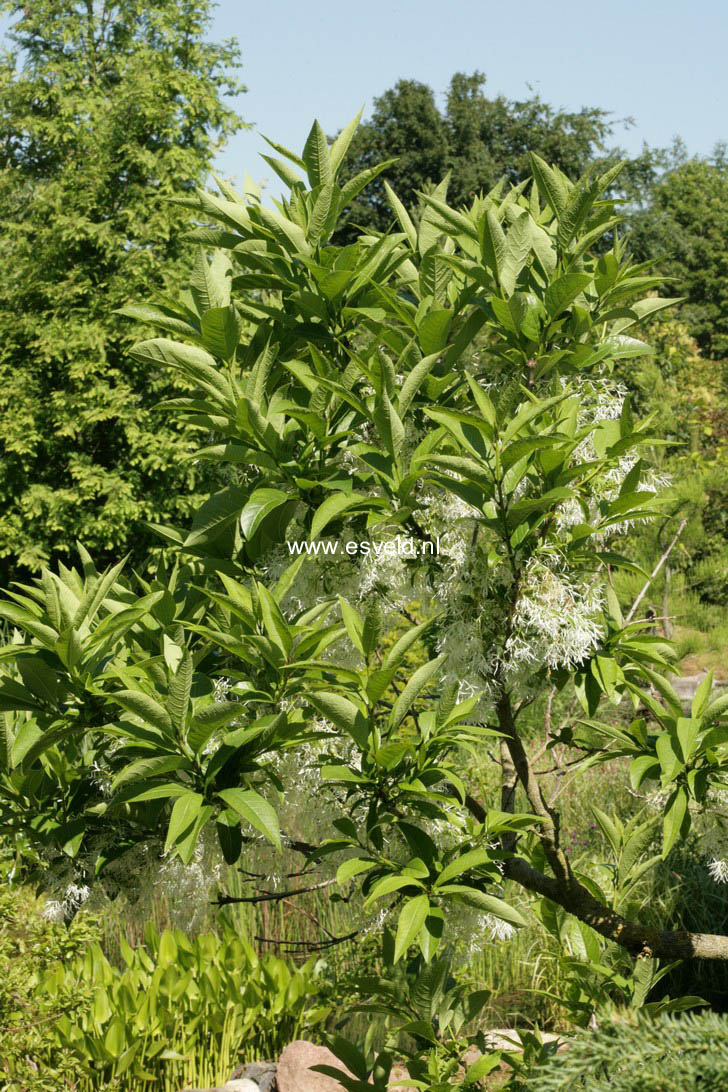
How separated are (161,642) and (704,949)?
4.19 ft

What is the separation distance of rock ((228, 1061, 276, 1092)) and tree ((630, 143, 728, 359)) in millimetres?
24262

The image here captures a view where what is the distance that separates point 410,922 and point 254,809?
0.98 ft

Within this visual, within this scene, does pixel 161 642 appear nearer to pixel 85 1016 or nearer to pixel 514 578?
pixel 514 578

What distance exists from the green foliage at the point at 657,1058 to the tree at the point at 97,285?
25.6 ft

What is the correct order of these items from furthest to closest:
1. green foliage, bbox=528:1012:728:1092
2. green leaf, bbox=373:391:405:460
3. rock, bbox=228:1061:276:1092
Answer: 1. rock, bbox=228:1061:276:1092
2. green leaf, bbox=373:391:405:460
3. green foliage, bbox=528:1012:728:1092

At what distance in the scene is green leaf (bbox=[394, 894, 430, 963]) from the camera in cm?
144

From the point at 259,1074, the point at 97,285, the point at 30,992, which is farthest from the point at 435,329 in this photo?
the point at 97,285

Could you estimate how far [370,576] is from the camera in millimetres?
1690

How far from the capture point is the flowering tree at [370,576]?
1543 mm

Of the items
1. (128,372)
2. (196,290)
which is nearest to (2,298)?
(128,372)

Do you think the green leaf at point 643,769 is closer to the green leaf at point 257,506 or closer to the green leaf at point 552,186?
the green leaf at point 257,506

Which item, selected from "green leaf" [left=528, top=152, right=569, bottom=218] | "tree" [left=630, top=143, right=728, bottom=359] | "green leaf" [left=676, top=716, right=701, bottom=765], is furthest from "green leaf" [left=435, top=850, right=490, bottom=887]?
"tree" [left=630, top=143, right=728, bottom=359]

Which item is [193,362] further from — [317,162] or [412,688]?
[412,688]

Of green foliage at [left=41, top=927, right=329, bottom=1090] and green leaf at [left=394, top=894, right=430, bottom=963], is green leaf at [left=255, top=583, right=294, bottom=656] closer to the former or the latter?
green leaf at [left=394, top=894, right=430, bottom=963]
